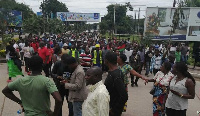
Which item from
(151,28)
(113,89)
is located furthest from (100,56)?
(151,28)

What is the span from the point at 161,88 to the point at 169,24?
21274 millimetres

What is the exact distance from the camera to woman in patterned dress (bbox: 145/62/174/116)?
4492 mm

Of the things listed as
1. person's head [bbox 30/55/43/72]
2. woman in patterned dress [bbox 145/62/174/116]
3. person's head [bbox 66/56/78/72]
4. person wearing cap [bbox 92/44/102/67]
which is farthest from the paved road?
person's head [bbox 30/55/43/72]

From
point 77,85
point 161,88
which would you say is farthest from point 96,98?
point 161,88

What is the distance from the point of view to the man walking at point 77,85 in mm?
3773

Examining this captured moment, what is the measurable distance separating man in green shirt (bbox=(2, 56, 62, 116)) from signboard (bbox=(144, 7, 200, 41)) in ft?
69.6

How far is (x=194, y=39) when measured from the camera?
2338 centimetres

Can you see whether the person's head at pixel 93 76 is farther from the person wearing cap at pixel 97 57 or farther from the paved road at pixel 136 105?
the person wearing cap at pixel 97 57

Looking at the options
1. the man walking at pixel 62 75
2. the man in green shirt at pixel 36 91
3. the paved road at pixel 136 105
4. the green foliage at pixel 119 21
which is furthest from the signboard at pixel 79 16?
the man in green shirt at pixel 36 91

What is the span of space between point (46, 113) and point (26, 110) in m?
0.25

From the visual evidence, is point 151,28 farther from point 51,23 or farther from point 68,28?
point 68,28

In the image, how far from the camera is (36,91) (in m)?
2.60

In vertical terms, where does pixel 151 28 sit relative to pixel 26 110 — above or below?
above

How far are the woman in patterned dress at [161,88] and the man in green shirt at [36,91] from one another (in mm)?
2552
